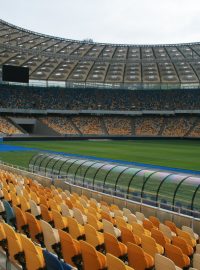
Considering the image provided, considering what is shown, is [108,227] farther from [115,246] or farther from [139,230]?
[115,246]

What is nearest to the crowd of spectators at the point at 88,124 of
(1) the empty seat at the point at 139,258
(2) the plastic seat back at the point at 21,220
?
(2) the plastic seat back at the point at 21,220

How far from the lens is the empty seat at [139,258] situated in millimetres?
6278

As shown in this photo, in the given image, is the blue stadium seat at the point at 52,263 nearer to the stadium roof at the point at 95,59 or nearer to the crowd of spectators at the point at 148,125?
the stadium roof at the point at 95,59

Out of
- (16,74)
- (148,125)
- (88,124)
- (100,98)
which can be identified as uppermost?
(16,74)

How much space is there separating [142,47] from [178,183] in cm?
5376

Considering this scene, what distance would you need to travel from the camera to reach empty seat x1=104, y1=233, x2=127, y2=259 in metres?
6.88

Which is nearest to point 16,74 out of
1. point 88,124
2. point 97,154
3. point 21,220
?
point 97,154

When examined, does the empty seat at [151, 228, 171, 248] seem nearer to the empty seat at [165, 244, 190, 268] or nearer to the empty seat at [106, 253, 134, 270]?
the empty seat at [165, 244, 190, 268]

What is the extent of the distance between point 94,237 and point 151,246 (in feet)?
3.86

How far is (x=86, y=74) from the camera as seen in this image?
80.8m

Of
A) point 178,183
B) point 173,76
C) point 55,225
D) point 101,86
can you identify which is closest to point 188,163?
point 178,183

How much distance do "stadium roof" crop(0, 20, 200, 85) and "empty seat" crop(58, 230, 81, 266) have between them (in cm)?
4662

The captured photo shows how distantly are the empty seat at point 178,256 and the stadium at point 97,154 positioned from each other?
0.07ft

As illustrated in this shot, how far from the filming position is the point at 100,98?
302 ft
